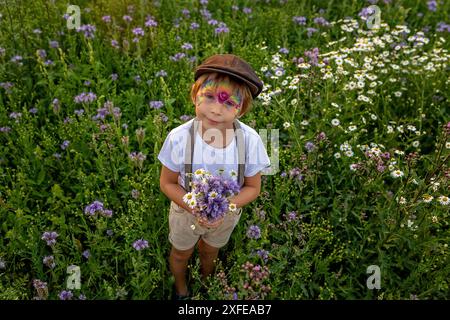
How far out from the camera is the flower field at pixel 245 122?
324cm

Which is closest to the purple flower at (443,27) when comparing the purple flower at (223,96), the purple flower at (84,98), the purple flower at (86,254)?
the purple flower at (84,98)

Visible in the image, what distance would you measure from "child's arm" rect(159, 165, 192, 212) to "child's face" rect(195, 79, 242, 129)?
46cm

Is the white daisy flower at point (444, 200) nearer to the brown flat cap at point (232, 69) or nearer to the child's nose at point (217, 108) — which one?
the brown flat cap at point (232, 69)

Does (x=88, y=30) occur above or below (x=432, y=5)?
below

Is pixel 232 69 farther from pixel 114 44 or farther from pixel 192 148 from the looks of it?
pixel 114 44

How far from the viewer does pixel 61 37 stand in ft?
16.8

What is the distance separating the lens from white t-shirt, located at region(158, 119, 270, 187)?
99.6 inches

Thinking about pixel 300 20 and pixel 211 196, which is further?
pixel 300 20

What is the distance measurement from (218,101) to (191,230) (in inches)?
36.1

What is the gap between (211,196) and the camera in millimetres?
2271

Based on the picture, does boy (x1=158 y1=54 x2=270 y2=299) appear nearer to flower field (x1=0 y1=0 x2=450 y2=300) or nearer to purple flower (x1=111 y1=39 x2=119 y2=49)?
flower field (x1=0 y1=0 x2=450 y2=300)

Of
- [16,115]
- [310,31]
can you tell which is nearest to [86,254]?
[16,115]

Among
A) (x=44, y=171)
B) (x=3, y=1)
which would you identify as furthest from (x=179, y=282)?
(x=3, y=1)

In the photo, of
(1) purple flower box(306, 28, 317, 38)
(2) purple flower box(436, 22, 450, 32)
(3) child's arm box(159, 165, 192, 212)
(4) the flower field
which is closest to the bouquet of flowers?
(3) child's arm box(159, 165, 192, 212)
